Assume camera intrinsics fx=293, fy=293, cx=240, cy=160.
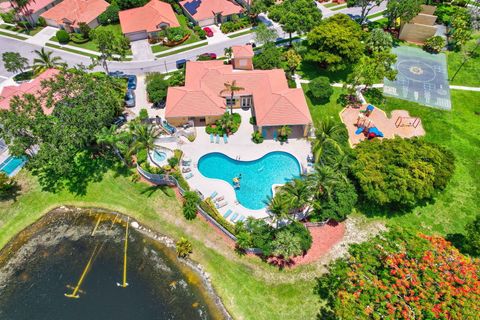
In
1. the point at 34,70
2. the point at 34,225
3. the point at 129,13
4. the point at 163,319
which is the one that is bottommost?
the point at 163,319

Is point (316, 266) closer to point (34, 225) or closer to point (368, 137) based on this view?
point (368, 137)

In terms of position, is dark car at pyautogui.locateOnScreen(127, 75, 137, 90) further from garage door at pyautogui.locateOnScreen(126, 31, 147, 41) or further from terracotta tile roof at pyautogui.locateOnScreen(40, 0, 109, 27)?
terracotta tile roof at pyautogui.locateOnScreen(40, 0, 109, 27)

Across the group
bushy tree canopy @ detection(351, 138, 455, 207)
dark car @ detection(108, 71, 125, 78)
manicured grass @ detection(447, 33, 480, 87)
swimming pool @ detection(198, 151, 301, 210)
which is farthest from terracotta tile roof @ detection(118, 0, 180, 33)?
manicured grass @ detection(447, 33, 480, 87)

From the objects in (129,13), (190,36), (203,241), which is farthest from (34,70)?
(203,241)


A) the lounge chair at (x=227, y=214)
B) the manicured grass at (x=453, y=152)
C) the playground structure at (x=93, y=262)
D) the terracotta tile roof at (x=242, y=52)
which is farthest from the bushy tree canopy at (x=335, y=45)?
the playground structure at (x=93, y=262)

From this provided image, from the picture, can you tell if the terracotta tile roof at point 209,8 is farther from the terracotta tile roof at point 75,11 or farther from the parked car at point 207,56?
the terracotta tile roof at point 75,11

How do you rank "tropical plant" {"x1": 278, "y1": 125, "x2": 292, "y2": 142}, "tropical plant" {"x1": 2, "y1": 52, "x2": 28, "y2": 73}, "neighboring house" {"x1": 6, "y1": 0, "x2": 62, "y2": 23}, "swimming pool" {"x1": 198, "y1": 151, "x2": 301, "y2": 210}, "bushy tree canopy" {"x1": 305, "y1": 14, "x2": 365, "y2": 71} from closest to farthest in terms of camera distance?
1. "swimming pool" {"x1": 198, "y1": 151, "x2": 301, "y2": 210}
2. "tropical plant" {"x1": 278, "y1": 125, "x2": 292, "y2": 142}
3. "bushy tree canopy" {"x1": 305, "y1": 14, "x2": 365, "y2": 71}
4. "tropical plant" {"x1": 2, "y1": 52, "x2": 28, "y2": 73}
5. "neighboring house" {"x1": 6, "y1": 0, "x2": 62, "y2": 23}
